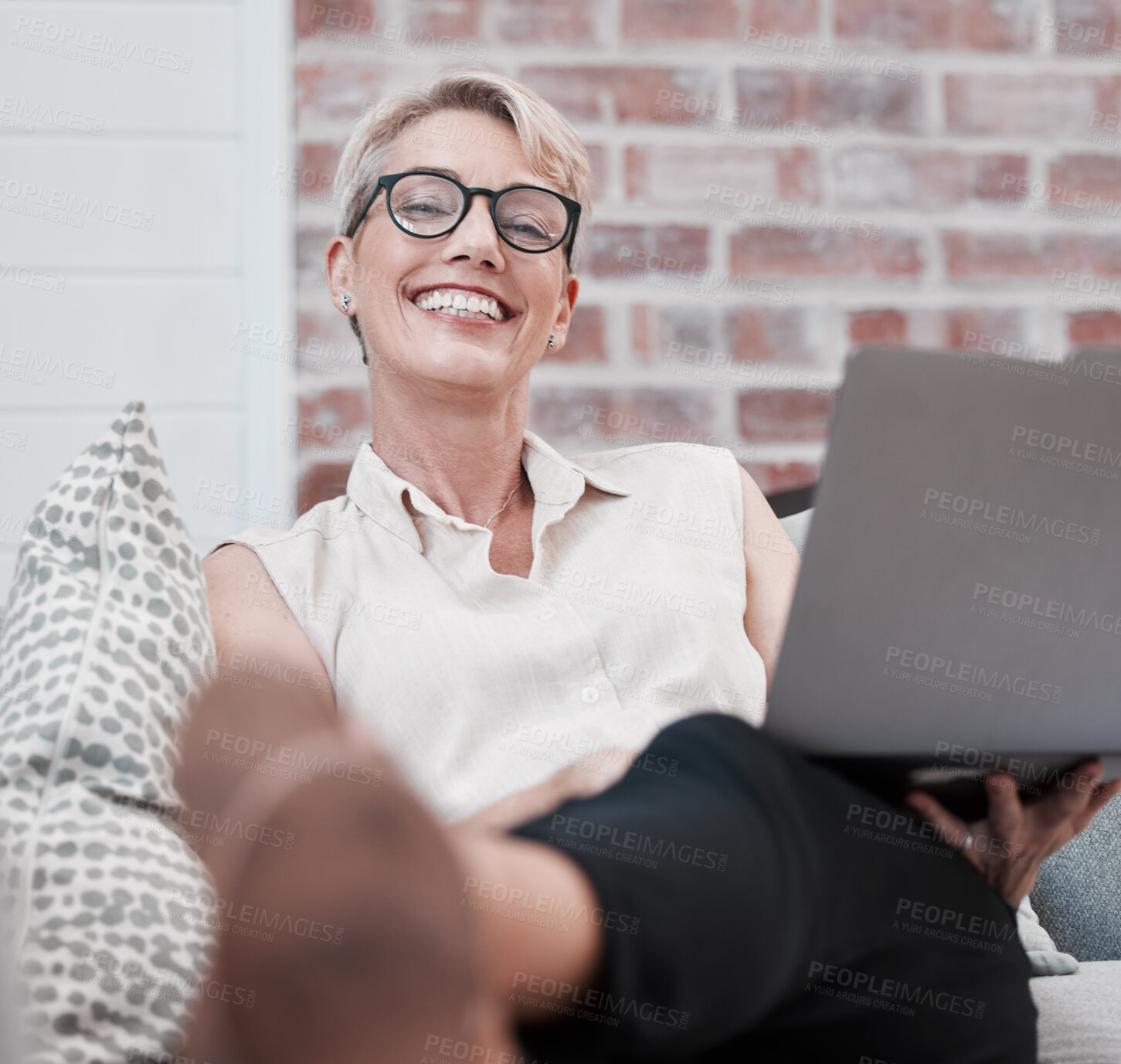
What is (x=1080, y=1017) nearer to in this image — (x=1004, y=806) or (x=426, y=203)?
(x=1004, y=806)

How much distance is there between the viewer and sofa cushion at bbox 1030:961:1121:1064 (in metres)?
0.83

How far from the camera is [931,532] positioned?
65 centimetres

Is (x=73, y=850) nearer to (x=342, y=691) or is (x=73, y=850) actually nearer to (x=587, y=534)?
(x=342, y=691)

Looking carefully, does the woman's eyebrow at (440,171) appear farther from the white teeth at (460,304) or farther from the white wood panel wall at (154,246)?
the white wood panel wall at (154,246)

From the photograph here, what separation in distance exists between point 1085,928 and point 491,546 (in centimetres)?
75

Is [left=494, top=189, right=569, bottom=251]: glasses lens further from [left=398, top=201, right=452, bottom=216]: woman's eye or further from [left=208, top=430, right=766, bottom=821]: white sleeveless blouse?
[left=208, top=430, right=766, bottom=821]: white sleeveless blouse

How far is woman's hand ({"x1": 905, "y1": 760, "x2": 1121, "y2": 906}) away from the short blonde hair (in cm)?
84

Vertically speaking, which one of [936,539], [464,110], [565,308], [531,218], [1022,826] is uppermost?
[464,110]

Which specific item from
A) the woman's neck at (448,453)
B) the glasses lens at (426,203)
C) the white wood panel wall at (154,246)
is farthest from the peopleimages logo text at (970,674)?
the white wood panel wall at (154,246)

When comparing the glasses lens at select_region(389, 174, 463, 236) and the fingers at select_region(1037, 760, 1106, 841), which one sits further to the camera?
the glasses lens at select_region(389, 174, 463, 236)

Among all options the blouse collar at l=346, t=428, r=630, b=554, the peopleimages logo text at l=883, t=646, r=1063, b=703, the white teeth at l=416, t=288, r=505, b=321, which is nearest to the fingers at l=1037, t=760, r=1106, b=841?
the peopleimages logo text at l=883, t=646, r=1063, b=703

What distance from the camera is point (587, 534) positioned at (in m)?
1.17

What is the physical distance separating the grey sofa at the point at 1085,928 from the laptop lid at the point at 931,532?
1.27 feet

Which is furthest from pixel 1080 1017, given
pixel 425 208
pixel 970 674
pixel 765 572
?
pixel 425 208
